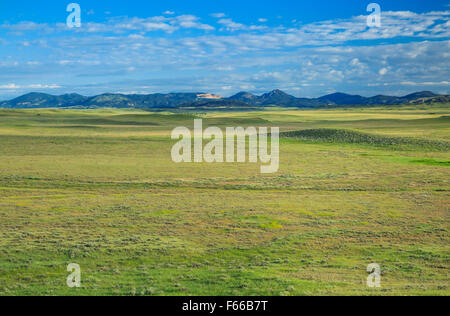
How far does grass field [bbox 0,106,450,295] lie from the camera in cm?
1739

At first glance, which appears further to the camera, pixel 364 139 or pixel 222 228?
pixel 364 139

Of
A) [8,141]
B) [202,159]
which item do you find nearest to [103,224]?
[202,159]

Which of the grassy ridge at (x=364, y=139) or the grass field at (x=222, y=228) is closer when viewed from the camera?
the grass field at (x=222, y=228)

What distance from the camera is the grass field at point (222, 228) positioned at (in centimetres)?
1739

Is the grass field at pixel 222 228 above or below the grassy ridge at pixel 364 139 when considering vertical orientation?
below

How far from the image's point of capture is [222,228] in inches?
1011

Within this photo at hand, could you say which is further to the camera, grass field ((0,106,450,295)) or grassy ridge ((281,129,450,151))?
grassy ridge ((281,129,450,151))

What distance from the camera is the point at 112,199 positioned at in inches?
1334

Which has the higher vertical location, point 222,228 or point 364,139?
point 364,139

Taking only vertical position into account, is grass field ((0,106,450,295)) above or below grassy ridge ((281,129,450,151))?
below

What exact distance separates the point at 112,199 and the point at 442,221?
991 inches

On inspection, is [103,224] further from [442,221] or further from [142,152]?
[142,152]
